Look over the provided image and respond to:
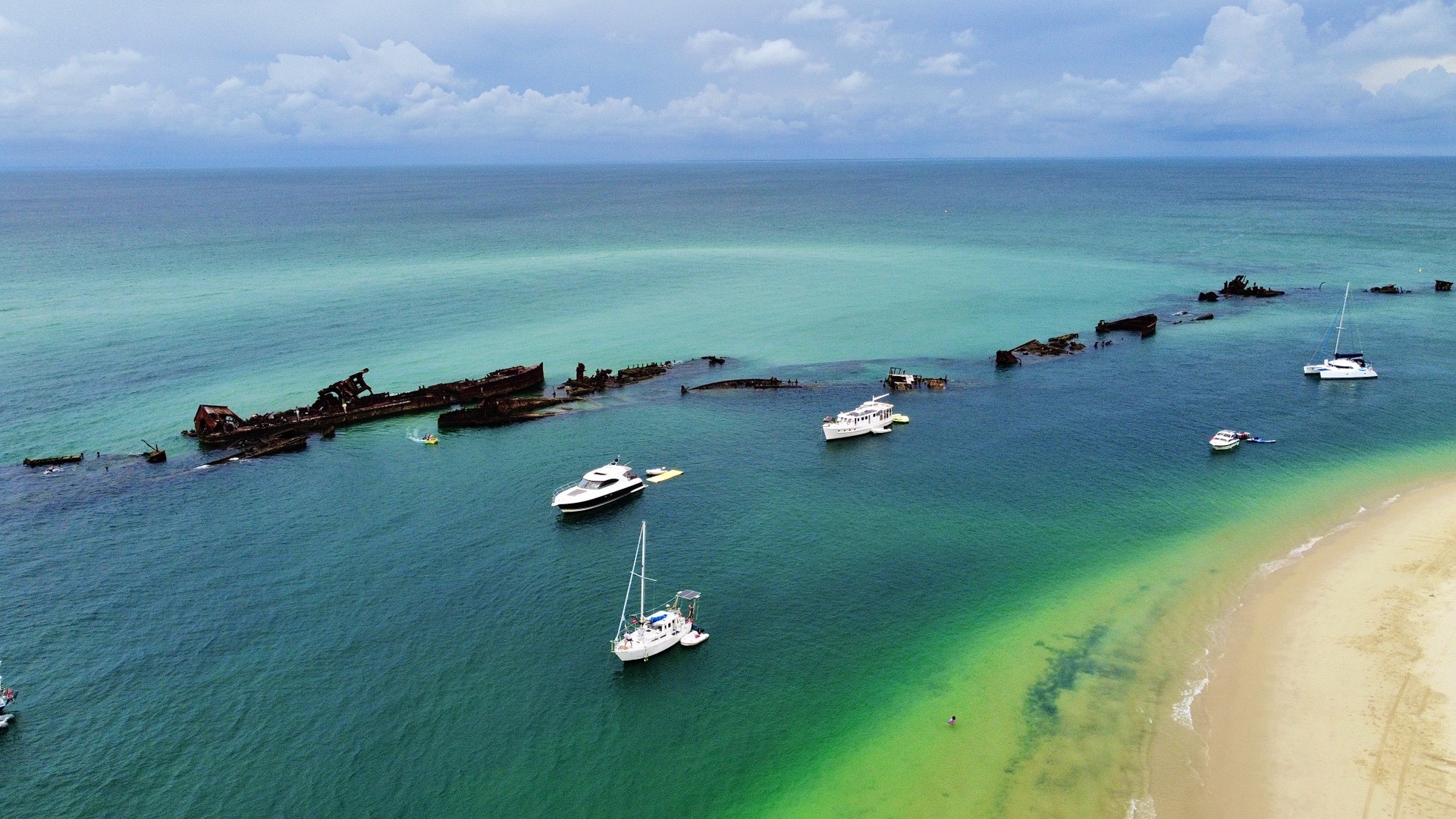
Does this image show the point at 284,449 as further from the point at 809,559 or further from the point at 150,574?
the point at 809,559

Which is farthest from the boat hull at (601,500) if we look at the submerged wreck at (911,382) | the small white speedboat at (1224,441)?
the small white speedboat at (1224,441)

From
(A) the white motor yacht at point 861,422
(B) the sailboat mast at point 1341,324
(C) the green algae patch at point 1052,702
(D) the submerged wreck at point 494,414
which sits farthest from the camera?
(B) the sailboat mast at point 1341,324

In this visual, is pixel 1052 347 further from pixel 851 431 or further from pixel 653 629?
pixel 653 629

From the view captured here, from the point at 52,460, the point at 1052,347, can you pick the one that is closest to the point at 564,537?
the point at 52,460

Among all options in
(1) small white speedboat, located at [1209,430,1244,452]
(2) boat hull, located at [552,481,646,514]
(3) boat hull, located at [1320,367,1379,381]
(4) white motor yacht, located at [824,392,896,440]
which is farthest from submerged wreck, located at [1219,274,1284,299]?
(2) boat hull, located at [552,481,646,514]

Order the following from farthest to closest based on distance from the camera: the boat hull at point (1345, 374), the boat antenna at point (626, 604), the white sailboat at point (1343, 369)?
the white sailboat at point (1343, 369) < the boat hull at point (1345, 374) < the boat antenna at point (626, 604)

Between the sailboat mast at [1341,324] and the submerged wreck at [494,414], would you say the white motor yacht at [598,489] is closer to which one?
the submerged wreck at [494,414]
